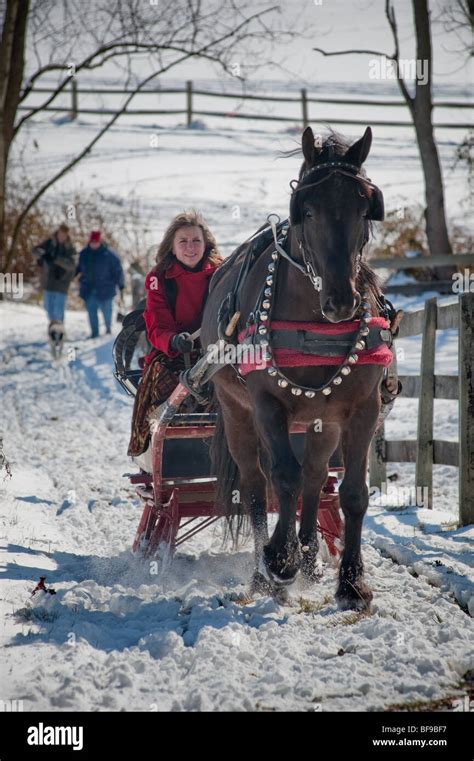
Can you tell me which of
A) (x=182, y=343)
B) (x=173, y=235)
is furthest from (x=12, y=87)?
(x=182, y=343)

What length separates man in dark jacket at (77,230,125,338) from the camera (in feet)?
53.3

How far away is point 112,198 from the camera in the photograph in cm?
2488

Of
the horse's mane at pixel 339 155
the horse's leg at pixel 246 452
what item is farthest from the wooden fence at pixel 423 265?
the horse's mane at pixel 339 155

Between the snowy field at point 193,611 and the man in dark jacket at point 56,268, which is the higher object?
the man in dark jacket at point 56,268

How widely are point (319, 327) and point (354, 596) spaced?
1.21 meters

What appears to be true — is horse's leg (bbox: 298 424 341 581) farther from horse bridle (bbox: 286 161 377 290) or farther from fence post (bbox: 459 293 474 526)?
fence post (bbox: 459 293 474 526)

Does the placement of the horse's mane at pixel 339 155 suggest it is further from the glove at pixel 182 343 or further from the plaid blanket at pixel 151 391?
the plaid blanket at pixel 151 391

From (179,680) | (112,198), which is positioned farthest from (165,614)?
(112,198)

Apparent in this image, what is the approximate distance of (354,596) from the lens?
4.00 metres

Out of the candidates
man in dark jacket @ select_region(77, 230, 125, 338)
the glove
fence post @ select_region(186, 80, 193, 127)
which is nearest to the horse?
the glove

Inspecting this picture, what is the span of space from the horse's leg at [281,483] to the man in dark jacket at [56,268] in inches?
469

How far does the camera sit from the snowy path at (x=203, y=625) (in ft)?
9.70

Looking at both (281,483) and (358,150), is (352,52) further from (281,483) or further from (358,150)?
(281,483)

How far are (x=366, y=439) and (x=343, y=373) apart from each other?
354 mm
